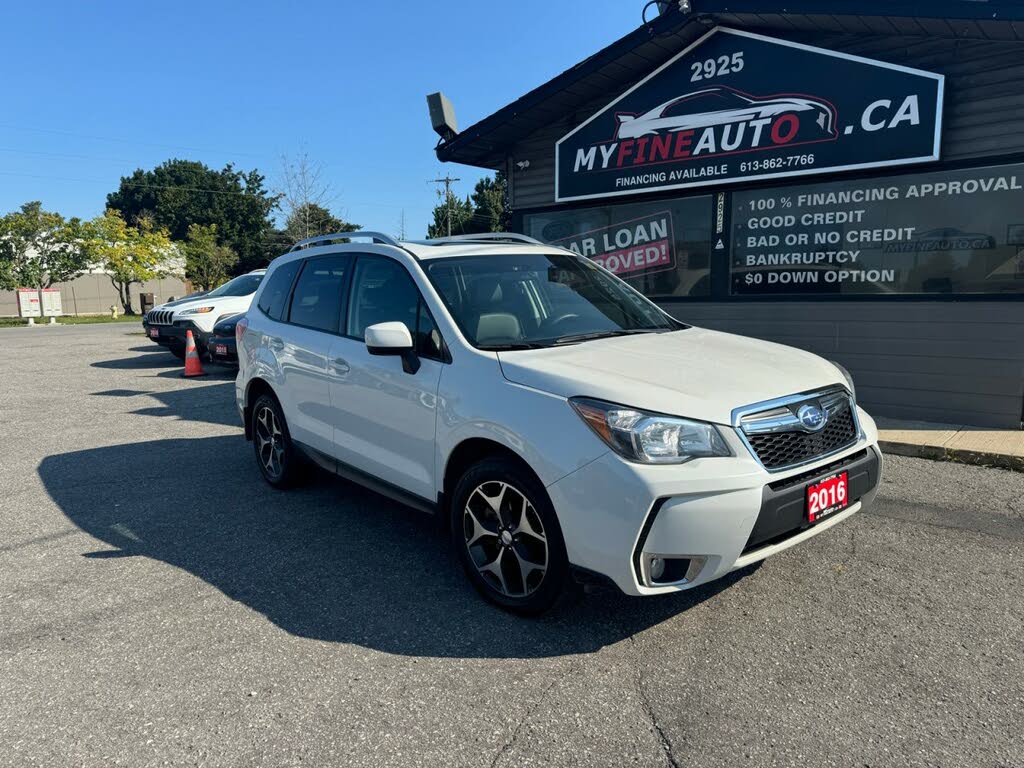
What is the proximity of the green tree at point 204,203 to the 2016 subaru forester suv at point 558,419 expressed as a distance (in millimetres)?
63569

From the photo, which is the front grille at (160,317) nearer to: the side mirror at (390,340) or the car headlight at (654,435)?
the side mirror at (390,340)

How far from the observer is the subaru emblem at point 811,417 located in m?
3.03

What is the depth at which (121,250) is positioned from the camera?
39.3 m

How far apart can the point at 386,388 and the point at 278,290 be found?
197 cm

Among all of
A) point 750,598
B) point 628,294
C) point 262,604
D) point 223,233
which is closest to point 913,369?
point 628,294

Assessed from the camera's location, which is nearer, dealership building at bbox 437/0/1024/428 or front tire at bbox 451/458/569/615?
front tire at bbox 451/458/569/615

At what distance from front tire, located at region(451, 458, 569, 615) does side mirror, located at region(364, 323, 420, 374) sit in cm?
73

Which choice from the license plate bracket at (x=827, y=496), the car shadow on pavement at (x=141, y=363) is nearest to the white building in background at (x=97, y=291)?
the car shadow on pavement at (x=141, y=363)

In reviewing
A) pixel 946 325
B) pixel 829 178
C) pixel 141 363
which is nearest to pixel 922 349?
pixel 946 325

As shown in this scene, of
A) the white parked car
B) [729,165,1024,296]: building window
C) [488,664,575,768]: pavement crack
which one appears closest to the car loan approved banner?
[729,165,1024,296]: building window

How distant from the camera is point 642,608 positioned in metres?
3.33

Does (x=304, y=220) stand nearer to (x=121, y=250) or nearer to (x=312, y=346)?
(x=121, y=250)

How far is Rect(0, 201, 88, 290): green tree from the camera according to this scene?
3659 centimetres

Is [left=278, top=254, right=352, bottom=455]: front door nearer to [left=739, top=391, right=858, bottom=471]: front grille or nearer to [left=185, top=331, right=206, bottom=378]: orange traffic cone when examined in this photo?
[left=739, top=391, right=858, bottom=471]: front grille
